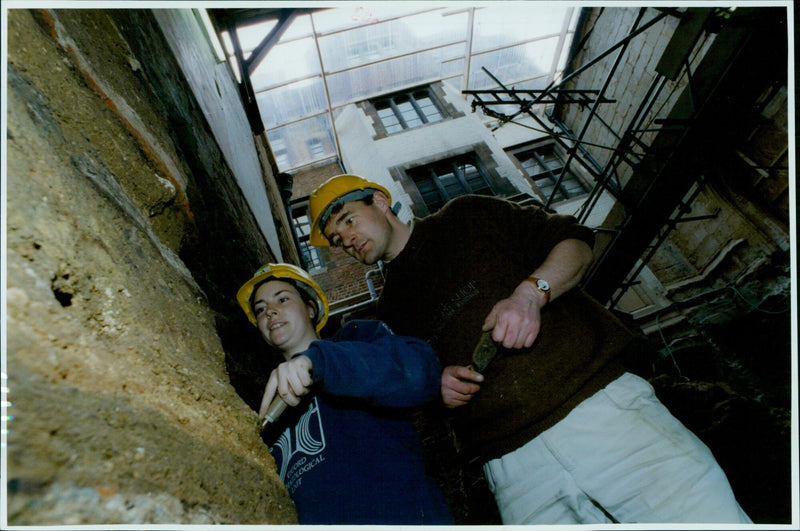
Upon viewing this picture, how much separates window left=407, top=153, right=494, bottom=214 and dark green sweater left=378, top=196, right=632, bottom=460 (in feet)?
22.2

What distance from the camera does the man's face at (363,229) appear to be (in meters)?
2.27

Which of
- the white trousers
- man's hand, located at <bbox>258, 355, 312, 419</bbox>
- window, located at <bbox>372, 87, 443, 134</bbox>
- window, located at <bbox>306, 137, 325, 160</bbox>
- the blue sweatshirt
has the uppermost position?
window, located at <bbox>306, 137, 325, 160</bbox>

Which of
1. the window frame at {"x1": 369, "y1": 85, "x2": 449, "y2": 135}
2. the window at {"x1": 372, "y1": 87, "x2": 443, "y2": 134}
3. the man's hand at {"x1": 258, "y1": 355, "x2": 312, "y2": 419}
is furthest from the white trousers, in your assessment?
the window at {"x1": 372, "y1": 87, "x2": 443, "y2": 134}

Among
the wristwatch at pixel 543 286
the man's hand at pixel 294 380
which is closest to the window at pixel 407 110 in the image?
the wristwatch at pixel 543 286

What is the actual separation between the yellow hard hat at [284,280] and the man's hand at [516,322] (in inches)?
47.3

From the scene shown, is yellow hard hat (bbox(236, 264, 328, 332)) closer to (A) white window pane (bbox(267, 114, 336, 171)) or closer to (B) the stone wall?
(B) the stone wall

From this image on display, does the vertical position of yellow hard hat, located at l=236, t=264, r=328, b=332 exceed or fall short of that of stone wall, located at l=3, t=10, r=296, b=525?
it exceeds it

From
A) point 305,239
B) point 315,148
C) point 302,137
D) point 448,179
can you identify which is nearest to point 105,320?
point 305,239

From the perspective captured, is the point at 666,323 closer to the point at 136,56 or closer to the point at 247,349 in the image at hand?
the point at 247,349

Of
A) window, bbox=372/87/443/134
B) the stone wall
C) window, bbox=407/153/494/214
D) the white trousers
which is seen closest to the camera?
the stone wall

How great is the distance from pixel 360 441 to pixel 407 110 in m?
11.4

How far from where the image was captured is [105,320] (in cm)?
64

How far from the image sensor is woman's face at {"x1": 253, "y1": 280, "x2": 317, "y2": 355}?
1849mm

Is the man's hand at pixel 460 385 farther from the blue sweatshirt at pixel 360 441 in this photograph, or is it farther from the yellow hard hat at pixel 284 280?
the yellow hard hat at pixel 284 280
